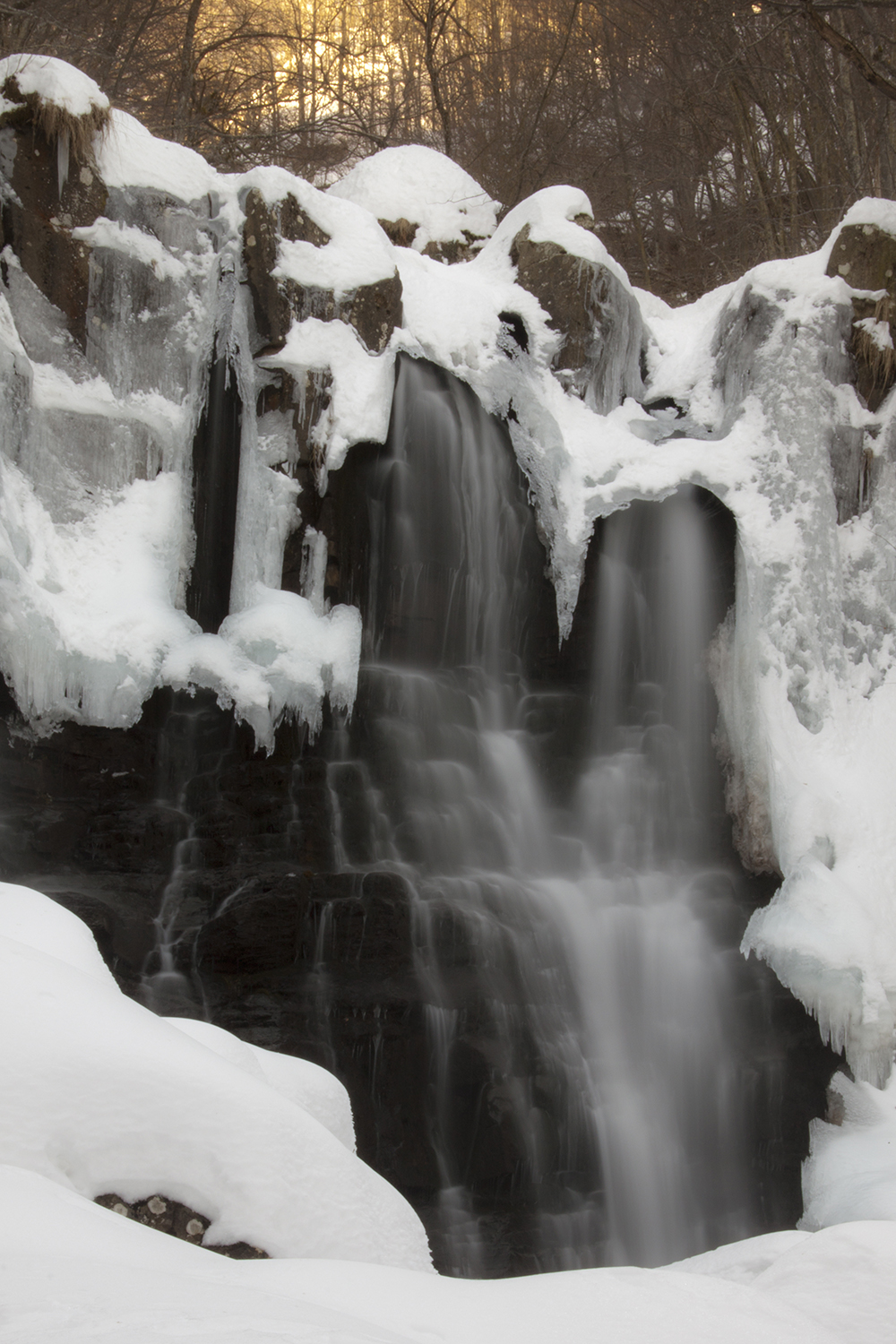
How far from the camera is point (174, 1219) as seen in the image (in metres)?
1.80

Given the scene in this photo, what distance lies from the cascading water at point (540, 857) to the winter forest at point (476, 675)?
2 centimetres

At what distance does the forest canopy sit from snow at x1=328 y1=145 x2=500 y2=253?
2.27 metres

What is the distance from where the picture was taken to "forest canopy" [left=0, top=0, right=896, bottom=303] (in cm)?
1066

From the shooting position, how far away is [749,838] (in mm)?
6195

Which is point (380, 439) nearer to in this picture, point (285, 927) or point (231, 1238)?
point (285, 927)

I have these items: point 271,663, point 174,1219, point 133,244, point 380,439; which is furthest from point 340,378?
point 174,1219

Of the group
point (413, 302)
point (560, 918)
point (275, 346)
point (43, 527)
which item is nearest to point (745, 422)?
point (413, 302)

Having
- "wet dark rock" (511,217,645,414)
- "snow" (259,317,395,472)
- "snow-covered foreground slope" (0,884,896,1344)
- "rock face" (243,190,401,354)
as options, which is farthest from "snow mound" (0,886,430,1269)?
"wet dark rock" (511,217,645,414)

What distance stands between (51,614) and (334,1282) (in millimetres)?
4347

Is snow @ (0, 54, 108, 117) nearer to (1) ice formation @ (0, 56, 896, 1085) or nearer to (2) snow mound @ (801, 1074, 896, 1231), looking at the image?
(1) ice formation @ (0, 56, 896, 1085)

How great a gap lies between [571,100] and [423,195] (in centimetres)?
439

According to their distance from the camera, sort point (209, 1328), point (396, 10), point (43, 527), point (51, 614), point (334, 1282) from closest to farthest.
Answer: point (209, 1328) → point (334, 1282) → point (51, 614) → point (43, 527) → point (396, 10)

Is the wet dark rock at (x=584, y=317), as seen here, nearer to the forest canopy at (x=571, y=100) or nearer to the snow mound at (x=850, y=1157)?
the forest canopy at (x=571, y=100)

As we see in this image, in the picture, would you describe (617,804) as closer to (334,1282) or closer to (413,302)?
(413,302)
